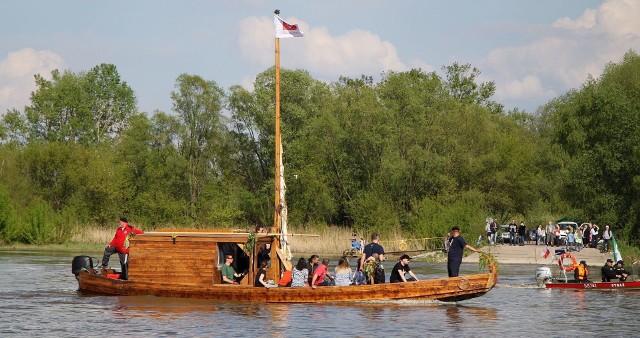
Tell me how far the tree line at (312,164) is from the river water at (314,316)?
1402 inches

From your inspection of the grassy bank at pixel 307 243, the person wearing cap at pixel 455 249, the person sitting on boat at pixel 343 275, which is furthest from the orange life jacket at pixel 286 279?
the grassy bank at pixel 307 243

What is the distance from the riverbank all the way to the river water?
69.5 ft

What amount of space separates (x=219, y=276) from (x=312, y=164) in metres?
52.5

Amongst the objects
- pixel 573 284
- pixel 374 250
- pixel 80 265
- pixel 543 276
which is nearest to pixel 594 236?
pixel 543 276

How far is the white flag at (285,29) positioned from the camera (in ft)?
117

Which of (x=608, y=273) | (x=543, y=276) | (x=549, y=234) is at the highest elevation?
(x=549, y=234)

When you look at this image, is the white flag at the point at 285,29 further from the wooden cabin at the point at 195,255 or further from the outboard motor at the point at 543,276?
the outboard motor at the point at 543,276

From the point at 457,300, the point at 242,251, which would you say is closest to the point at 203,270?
the point at 242,251

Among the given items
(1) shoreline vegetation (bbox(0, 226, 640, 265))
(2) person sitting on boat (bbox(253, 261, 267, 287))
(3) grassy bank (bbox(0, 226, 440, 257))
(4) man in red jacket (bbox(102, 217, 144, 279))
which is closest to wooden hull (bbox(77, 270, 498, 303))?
(2) person sitting on boat (bbox(253, 261, 267, 287))

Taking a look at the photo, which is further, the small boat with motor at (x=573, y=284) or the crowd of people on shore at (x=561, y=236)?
the crowd of people on shore at (x=561, y=236)

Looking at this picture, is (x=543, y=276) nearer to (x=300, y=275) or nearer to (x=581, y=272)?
(x=581, y=272)

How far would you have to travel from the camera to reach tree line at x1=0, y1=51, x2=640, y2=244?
251 feet

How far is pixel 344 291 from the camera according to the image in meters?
30.0

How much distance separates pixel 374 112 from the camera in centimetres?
7850
